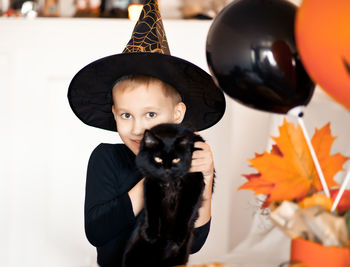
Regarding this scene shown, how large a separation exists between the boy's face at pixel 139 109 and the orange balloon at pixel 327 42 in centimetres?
44

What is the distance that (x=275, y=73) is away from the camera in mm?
742

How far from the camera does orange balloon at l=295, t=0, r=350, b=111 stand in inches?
23.4

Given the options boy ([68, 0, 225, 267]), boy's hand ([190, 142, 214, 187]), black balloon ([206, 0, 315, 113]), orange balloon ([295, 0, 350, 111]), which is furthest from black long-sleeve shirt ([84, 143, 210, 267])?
orange balloon ([295, 0, 350, 111])

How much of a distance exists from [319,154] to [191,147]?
25 cm

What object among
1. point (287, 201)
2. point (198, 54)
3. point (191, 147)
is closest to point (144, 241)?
point (191, 147)

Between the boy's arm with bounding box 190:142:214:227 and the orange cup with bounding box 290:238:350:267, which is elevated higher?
the orange cup with bounding box 290:238:350:267

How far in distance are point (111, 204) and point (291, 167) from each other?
1.58 ft

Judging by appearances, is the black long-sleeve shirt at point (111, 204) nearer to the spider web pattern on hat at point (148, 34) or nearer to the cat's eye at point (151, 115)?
the cat's eye at point (151, 115)

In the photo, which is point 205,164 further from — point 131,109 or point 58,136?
point 58,136

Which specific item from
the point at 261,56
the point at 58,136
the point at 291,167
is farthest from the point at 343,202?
the point at 58,136

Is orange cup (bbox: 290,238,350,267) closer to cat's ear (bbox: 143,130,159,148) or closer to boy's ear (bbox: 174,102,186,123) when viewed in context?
cat's ear (bbox: 143,130,159,148)

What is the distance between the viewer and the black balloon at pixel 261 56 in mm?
740

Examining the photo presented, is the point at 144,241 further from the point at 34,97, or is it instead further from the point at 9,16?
the point at 9,16

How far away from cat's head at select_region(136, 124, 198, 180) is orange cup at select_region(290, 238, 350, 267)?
285 millimetres
